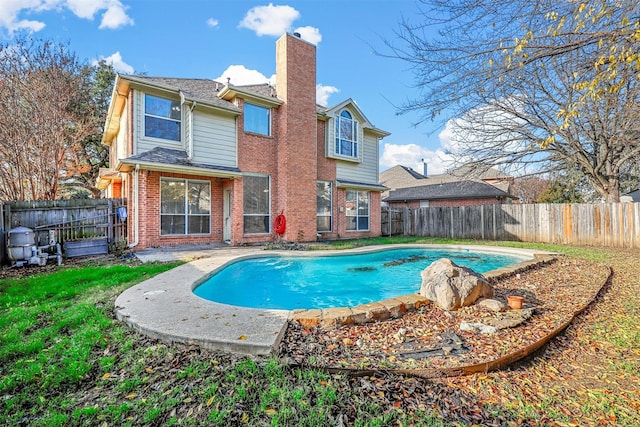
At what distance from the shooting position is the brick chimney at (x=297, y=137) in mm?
12172

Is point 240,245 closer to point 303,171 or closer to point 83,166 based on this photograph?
point 303,171

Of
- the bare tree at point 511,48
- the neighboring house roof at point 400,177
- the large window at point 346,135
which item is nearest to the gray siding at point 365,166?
the large window at point 346,135

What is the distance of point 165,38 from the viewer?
10.4 metres

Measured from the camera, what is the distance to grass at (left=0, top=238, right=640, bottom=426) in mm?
2061

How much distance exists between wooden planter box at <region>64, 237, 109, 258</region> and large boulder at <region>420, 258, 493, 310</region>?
9.48 m

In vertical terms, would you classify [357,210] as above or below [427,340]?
above

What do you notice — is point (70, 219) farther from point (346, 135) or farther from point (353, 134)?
point (353, 134)

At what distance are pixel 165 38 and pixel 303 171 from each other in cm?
668

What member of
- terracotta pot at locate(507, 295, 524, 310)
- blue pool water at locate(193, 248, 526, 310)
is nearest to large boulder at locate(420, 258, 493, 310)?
terracotta pot at locate(507, 295, 524, 310)

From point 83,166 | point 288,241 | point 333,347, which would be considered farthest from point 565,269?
point 83,166

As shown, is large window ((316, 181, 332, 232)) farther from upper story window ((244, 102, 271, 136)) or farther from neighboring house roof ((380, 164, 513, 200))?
neighboring house roof ((380, 164, 513, 200))

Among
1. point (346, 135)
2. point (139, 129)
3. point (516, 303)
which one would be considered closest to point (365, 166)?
point (346, 135)

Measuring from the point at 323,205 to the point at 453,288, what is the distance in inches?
401

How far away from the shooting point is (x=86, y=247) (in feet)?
29.5
